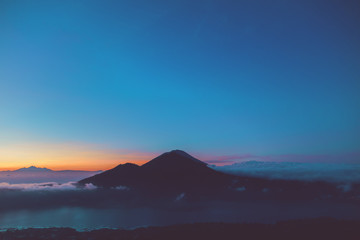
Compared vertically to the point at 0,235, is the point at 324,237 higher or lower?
lower

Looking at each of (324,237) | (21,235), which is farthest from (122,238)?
(324,237)

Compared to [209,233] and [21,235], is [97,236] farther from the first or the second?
[209,233]

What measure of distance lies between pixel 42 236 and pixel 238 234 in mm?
158157

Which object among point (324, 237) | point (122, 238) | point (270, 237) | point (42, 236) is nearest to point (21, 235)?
point (42, 236)

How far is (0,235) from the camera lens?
18062 cm

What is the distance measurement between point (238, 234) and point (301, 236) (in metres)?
53.0

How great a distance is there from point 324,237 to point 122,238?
168 metres

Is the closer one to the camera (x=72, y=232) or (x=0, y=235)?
(x=0, y=235)

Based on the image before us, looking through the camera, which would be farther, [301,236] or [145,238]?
[301,236]

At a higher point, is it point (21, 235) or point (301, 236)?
point (21, 235)

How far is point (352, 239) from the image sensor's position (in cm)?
18200

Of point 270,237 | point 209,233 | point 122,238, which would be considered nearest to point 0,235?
point 122,238

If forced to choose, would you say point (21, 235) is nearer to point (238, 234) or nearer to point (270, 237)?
point (238, 234)

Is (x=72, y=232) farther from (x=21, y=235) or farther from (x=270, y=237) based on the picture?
(x=270, y=237)
